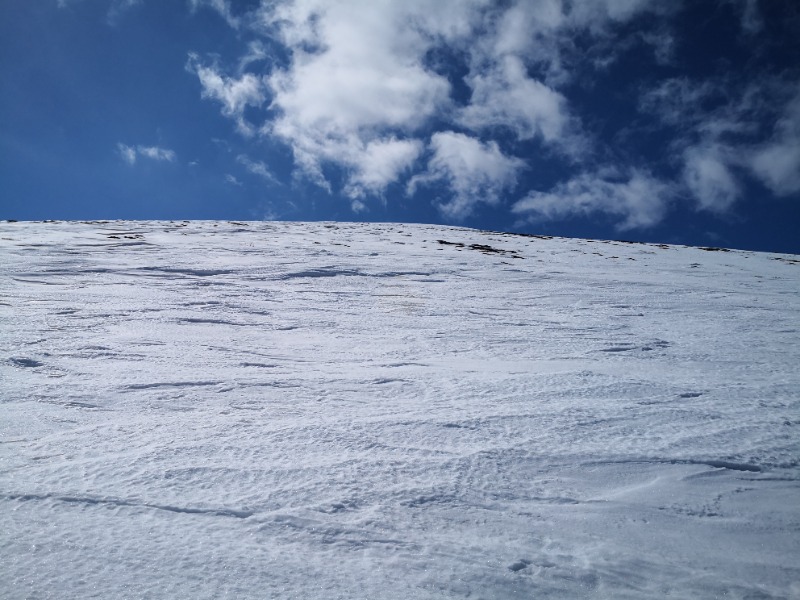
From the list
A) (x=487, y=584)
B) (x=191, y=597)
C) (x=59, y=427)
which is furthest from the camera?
(x=59, y=427)

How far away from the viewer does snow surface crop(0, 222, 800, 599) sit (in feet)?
4.88

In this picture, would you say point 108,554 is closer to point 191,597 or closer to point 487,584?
point 191,597

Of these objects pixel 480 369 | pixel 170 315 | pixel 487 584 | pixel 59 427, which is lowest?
pixel 487 584

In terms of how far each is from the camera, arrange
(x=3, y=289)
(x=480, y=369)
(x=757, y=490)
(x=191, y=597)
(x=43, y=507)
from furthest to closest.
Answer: (x=3, y=289) → (x=480, y=369) → (x=757, y=490) → (x=43, y=507) → (x=191, y=597)

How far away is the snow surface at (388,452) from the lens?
1.49 metres

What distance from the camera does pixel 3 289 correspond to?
5117 millimetres

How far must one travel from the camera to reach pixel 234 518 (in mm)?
1663

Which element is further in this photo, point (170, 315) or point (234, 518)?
point (170, 315)

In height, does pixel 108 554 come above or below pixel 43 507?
below

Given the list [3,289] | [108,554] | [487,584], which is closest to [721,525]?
[487,584]

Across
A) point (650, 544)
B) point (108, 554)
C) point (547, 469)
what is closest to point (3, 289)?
point (108, 554)

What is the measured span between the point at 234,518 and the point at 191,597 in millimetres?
331

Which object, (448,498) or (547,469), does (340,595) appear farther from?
(547,469)

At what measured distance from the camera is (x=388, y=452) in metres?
2.15
